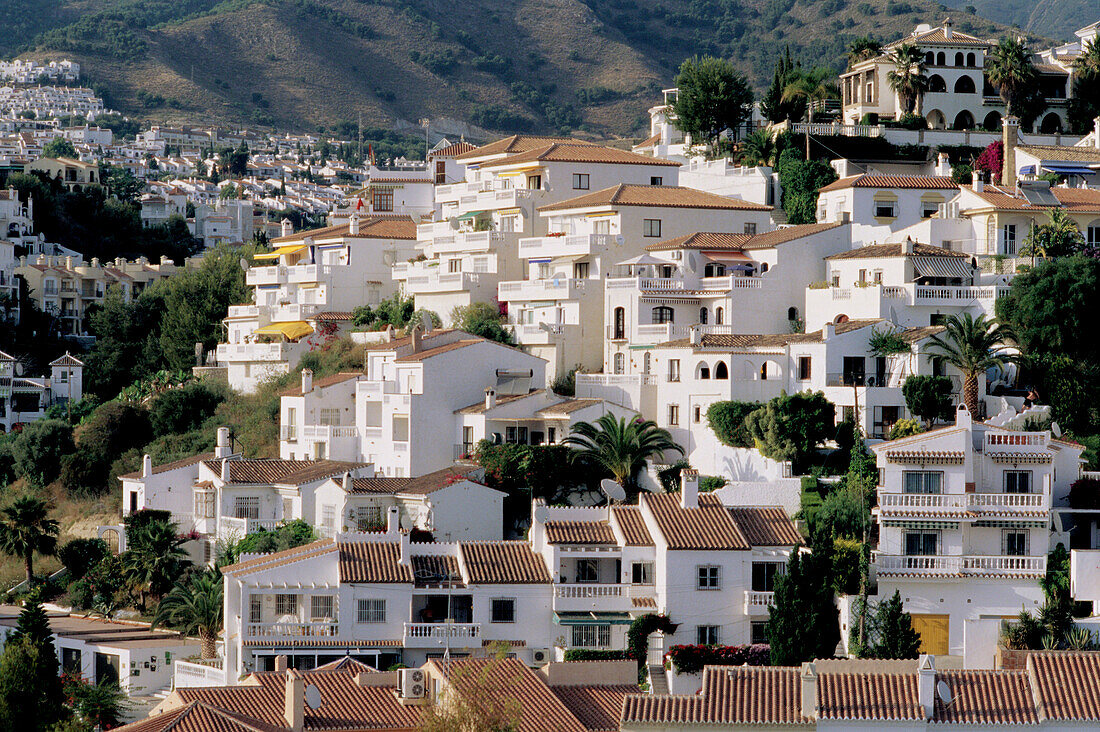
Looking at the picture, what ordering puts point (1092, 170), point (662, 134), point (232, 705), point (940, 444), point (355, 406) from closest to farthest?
point (232, 705)
point (940, 444)
point (355, 406)
point (1092, 170)
point (662, 134)

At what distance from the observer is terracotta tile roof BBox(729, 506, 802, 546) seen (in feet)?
160

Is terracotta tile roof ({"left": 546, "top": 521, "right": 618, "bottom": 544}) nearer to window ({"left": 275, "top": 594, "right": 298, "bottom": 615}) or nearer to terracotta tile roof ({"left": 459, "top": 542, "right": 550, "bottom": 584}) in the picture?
terracotta tile roof ({"left": 459, "top": 542, "right": 550, "bottom": 584})

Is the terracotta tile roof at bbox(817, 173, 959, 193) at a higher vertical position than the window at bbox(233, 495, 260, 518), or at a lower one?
higher

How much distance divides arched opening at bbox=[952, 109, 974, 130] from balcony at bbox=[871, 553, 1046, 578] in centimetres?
3881

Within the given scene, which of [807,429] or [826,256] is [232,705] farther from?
[826,256]

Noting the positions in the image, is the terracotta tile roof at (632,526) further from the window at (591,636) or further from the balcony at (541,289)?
the balcony at (541,289)

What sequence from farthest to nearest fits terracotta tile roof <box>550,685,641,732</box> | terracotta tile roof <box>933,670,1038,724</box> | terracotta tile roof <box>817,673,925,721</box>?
terracotta tile roof <box>550,685,641,732</box> < terracotta tile roof <box>933,670,1038,724</box> < terracotta tile roof <box>817,673,925,721</box>

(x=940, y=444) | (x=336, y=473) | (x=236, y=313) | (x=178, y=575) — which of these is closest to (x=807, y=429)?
Result: (x=940, y=444)

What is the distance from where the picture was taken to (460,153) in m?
88.4

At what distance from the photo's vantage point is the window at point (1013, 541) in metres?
48.3

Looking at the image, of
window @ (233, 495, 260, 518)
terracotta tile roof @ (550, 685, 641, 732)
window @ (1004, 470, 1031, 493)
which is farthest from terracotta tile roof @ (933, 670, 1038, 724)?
window @ (233, 495, 260, 518)

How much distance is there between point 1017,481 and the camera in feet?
161

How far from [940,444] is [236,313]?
3927 cm

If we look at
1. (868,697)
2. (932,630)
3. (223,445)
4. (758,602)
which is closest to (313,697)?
(868,697)
